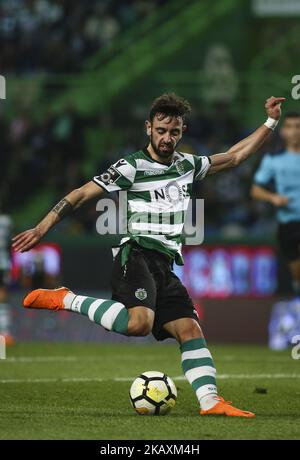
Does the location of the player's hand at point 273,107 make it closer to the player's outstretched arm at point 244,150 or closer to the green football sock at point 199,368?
the player's outstretched arm at point 244,150

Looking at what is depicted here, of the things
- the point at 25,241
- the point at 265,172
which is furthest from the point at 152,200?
the point at 265,172

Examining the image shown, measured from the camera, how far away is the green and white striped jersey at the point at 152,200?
7734 millimetres

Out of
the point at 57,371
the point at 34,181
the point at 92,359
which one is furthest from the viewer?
the point at 34,181

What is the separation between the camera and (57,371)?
10.9 meters

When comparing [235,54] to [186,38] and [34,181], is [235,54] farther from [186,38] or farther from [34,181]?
[34,181]

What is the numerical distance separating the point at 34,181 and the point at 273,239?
162 inches

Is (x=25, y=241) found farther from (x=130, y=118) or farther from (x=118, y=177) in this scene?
(x=130, y=118)

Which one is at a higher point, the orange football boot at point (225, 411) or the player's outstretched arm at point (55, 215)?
the player's outstretched arm at point (55, 215)

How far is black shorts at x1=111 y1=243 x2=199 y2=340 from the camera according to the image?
7543mm

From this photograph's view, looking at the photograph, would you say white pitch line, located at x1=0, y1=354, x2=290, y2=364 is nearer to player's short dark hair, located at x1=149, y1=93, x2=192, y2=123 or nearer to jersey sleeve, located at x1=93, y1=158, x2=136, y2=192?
jersey sleeve, located at x1=93, y1=158, x2=136, y2=192

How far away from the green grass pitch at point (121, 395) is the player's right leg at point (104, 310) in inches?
21.1

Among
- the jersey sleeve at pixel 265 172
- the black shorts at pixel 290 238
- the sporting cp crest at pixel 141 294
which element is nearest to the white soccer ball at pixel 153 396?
the sporting cp crest at pixel 141 294

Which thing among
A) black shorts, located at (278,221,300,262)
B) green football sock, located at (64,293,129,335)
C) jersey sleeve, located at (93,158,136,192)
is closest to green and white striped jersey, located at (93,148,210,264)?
jersey sleeve, located at (93,158,136,192)
